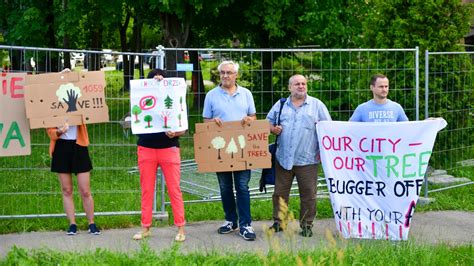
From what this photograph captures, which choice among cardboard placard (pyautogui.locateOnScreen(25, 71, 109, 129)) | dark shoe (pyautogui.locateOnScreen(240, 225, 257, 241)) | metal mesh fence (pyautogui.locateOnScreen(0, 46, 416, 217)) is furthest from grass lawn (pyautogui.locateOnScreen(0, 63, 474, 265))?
dark shoe (pyautogui.locateOnScreen(240, 225, 257, 241))

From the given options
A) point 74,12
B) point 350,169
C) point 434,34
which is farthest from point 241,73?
point 74,12

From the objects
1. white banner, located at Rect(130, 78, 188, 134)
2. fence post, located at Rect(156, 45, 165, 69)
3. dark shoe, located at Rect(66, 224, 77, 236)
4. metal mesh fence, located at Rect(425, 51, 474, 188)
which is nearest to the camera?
white banner, located at Rect(130, 78, 188, 134)

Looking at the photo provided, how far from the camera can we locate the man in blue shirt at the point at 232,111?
7539 mm

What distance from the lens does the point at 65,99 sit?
7.50 m

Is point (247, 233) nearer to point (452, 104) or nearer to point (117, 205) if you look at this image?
point (117, 205)

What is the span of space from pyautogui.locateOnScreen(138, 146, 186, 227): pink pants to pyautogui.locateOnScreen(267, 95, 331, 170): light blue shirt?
1173mm

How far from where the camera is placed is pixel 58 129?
24.4ft

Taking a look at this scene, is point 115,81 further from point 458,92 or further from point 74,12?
point 74,12

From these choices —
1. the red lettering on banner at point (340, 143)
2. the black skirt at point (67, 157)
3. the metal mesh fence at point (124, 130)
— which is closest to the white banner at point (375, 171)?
the red lettering on banner at point (340, 143)

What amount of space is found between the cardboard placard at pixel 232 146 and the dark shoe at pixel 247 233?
2.13 feet

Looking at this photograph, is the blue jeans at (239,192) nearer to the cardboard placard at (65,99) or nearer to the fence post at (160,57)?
the cardboard placard at (65,99)

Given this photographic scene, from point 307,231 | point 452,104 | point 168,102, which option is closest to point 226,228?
point 307,231

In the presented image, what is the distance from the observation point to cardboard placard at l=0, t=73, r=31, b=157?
7.51 m

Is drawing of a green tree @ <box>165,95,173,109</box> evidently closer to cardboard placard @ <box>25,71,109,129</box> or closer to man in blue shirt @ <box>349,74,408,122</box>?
cardboard placard @ <box>25,71,109,129</box>
